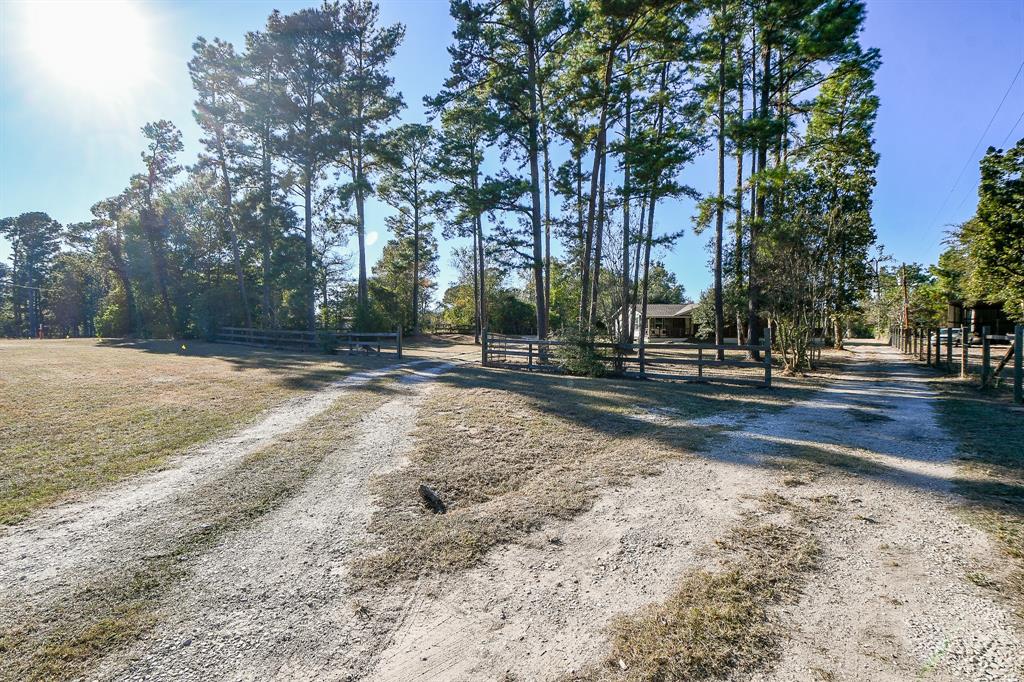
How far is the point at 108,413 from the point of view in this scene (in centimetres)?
716

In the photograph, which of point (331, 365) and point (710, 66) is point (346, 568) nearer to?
point (331, 365)

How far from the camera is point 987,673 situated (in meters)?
1.99

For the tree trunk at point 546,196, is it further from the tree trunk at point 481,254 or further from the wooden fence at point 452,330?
the wooden fence at point 452,330

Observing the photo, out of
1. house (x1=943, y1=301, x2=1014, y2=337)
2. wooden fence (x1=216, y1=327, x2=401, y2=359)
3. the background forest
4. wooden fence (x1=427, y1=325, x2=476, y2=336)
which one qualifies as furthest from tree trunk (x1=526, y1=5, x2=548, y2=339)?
house (x1=943, y1=301, x2=1014, y2=337)

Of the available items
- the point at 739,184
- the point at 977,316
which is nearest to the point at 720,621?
the point at 739,184

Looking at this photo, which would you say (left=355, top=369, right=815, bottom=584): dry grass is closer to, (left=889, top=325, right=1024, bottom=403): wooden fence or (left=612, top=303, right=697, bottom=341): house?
(left=889, top=325, right=1024, bottom=403): wooden fence

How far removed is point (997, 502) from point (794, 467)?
1524 millimetres

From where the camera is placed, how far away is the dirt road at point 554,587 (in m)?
2.15

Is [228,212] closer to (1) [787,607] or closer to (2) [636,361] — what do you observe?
(2) [636,361]

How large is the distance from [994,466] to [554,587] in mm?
5448

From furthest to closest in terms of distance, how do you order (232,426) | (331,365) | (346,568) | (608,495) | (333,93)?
(333,93), (331,365), (232,426), (608,495), (346,568)

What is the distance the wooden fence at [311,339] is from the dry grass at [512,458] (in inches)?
360

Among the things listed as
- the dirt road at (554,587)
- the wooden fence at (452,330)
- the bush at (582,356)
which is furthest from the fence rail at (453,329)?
the dirt road at (554,587)

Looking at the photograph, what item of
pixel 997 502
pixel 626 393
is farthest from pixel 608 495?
pixel 626 393
